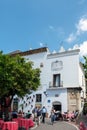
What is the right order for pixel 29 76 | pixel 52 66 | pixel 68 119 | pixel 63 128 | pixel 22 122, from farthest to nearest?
1. pixel 52 66
2. pixel 68 119
3. pixel 29 76
4. pixel 63 128
5. pixel 22 122

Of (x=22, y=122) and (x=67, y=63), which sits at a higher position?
(x=67, y=63)

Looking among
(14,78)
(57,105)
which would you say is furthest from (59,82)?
(14,78)

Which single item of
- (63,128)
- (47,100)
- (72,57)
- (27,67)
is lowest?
(63,128)

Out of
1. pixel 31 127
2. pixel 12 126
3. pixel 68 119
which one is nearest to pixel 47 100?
A: pixel 68 119

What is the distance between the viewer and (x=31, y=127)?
21.2 metres

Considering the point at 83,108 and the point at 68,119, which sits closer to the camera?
the point at 68,119

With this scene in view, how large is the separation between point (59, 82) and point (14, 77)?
13073 mm

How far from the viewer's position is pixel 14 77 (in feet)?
75.3

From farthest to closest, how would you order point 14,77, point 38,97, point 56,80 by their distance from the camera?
point 38,97 → point 56,80 → point 14,77

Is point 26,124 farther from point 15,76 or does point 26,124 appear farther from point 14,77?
point 15,76

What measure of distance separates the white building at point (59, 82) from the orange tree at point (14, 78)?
9.23 m

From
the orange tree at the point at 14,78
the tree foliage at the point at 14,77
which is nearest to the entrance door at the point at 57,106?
the orange tree at the point at 14,78

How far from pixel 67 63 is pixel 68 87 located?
10.3ft

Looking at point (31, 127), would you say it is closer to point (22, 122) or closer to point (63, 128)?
point (22, 122)
